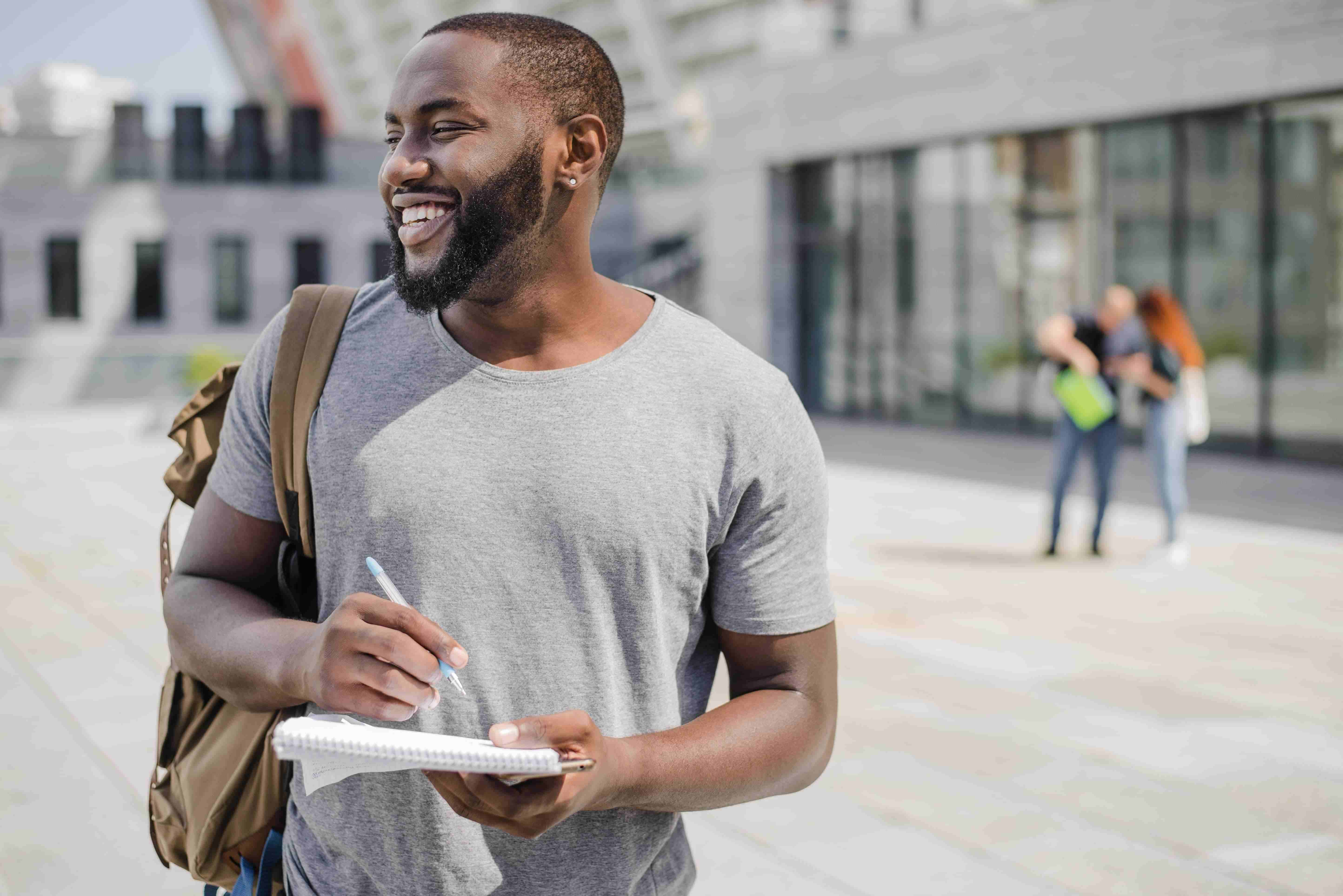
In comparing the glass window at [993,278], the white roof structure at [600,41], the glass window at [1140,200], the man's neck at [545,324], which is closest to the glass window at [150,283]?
the white roof structure at [600,41]

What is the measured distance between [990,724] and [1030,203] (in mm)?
13034

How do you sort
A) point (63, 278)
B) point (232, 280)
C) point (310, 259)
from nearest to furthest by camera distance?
point (63, 278) → point (232, 280) → point (310, 259)

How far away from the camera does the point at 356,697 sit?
1459mm

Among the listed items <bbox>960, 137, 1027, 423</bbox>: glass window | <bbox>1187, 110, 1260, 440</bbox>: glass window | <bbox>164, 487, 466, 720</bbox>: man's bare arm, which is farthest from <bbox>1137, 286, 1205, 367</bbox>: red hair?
<bbox>960, 137, 1027, 423</bbox>: glass window

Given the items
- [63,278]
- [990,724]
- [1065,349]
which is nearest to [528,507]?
[990,724]

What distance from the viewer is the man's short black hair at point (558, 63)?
1716 millimetres

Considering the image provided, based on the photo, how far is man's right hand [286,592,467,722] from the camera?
4.66 feet

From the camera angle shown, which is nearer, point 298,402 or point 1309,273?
point 298,402

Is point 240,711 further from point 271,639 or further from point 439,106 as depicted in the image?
point 439,106

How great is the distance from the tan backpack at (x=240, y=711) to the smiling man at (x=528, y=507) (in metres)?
0.04

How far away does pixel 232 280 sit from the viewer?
1085 inches

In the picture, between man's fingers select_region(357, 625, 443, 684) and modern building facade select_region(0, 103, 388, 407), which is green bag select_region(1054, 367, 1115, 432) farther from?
modern building facade select_region(0, 103, 388, 407)

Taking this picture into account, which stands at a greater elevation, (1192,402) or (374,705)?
(374,705)

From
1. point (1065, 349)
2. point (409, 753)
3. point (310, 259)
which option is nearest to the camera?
point (409, 753)
